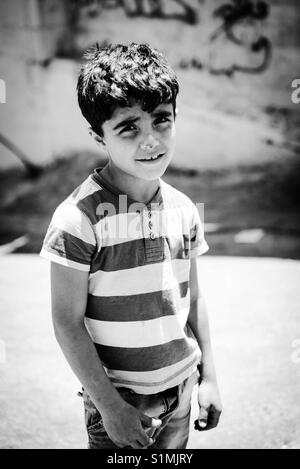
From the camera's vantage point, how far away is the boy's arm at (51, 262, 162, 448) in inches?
46.3

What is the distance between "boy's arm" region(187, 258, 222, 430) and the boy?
0.10m

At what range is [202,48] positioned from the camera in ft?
21.6

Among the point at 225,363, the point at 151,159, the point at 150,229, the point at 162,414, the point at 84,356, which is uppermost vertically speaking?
the point at 151,159

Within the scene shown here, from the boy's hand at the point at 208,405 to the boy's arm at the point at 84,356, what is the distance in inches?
11.0

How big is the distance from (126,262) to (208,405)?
555mm

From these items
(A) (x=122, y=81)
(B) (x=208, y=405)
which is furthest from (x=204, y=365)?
(A) (x=122, y=81)

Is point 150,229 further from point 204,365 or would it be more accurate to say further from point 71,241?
point 204,365

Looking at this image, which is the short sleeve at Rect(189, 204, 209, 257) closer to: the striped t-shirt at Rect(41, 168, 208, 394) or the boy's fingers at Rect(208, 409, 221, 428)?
the striped t-shirt at Rect(41, 168, 208, 394)

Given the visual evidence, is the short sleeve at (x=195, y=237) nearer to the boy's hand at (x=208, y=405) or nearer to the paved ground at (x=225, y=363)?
the boy's hand at (x=208, y=405)

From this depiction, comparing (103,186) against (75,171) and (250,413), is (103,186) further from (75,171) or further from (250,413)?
(75,171)

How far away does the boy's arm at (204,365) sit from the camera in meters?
1.46

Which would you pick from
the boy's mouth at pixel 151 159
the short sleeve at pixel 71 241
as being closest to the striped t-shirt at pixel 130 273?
the short sleeve at pixel 71 241

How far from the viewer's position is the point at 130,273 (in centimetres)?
123

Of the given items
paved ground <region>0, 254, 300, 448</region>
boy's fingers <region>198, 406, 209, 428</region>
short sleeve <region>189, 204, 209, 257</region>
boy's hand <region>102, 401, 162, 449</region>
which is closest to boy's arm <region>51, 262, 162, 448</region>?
boy's hand <region>102, 401, 162, 449</region>
